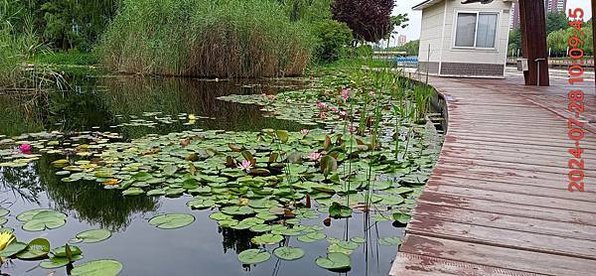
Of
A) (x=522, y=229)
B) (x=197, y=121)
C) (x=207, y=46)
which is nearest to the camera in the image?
(x=522, y=229)

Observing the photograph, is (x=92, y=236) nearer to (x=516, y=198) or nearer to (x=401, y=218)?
(x=401, y=218)

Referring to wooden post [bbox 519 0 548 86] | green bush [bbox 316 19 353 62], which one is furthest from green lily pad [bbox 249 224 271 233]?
green bush [bbox 316 19 353 62]

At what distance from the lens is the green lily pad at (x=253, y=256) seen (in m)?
1.50

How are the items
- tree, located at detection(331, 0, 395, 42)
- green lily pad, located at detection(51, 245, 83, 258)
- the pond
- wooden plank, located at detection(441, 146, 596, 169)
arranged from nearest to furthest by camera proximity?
green lily pad, located at detection(51, 245, 83, 258) < the pond < wooden plank, located at detection(441, 146, 596, 169) < tree, located at detection(331, 0, 395, 42)

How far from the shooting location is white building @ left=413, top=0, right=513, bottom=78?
31.8 ft

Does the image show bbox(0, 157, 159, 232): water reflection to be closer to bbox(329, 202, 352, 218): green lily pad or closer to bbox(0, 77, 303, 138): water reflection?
bbox(329, 202, 352, 218): green lily pad

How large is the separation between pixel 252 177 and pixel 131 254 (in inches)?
32.5

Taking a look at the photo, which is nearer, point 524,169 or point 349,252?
point 349,252

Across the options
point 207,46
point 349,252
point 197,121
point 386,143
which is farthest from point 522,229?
point 207,46

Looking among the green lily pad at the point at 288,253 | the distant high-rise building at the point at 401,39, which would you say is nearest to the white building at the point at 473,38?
the distant high-rise building at the point at 401,39

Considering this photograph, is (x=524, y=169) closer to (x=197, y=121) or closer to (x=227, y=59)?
(x=197, y=121)

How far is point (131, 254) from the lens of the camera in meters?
1.59

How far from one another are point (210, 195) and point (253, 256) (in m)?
0.63

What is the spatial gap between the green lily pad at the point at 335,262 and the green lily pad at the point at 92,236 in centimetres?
78
